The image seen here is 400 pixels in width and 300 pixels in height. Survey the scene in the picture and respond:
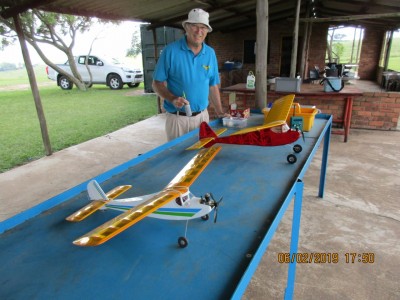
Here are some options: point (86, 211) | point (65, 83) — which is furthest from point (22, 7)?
point (65, 83)

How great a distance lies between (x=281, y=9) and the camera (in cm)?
994

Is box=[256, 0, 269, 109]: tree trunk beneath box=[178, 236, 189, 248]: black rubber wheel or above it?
above

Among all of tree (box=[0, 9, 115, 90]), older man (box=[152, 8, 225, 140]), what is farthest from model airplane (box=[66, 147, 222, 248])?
tree (box=[0, 9, 115, 90])

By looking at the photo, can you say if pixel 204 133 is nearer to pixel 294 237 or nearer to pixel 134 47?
pixel 294 237

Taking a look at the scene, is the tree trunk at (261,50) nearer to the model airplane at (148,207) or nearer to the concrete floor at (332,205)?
the concrete floor at (332,205)

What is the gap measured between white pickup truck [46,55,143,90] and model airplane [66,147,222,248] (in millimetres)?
14094

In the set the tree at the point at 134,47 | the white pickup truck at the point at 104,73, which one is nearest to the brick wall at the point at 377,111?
the white pickup truck at the point at 104,73

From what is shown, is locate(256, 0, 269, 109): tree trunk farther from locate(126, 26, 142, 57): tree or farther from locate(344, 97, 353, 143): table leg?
locate(126, 26, 142, 57): tree

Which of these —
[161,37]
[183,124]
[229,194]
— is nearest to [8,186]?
[183,124]

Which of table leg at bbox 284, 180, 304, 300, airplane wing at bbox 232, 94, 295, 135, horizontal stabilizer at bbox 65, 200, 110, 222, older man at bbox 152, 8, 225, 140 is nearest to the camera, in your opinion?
horizontal stabilizer at bbox 65, 200, 110, 222

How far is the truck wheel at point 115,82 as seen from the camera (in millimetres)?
14787

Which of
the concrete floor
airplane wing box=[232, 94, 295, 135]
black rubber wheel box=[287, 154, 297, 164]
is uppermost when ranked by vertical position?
airplane wing box=[232, 94, 295, 135]

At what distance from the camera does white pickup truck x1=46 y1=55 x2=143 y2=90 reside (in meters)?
14.6

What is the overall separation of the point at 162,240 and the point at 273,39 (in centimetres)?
1242
